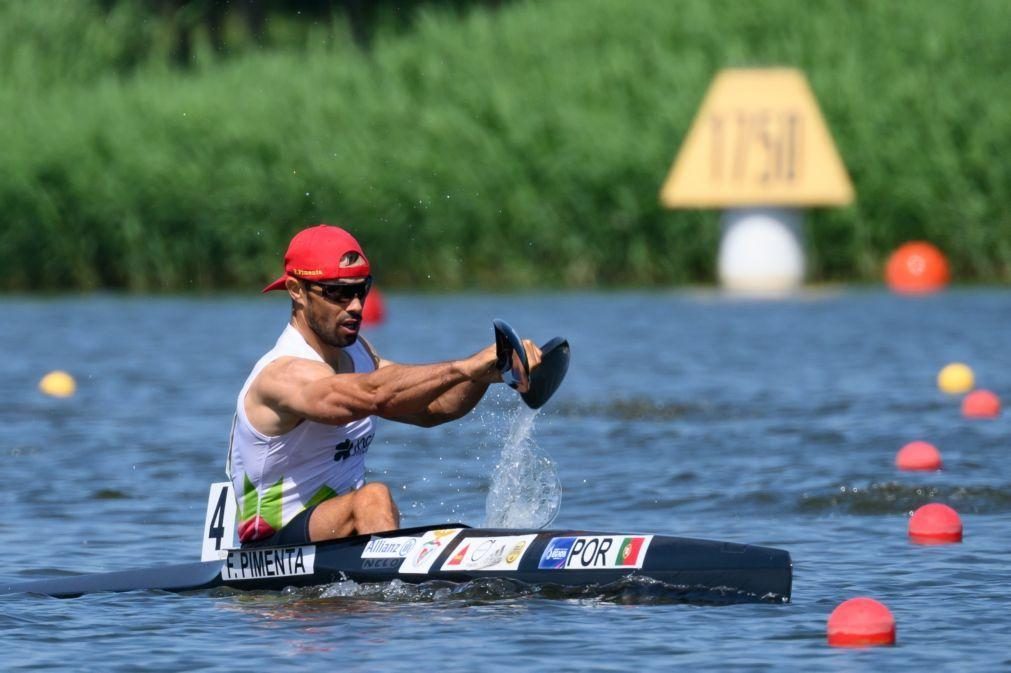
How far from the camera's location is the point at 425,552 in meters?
7.48

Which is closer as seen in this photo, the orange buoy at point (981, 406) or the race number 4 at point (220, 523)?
the race number 4 at point (220, 523)

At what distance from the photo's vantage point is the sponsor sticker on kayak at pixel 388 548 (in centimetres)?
746

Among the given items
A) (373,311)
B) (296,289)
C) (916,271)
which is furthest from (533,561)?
(916,271)

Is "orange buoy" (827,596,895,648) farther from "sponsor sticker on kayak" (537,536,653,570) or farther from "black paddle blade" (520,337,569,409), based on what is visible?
"black paddle blade" (520,337,569,409)

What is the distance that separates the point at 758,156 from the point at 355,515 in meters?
18.3

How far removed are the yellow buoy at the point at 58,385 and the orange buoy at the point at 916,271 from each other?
10271 millimetres

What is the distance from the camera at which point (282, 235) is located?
2550 centimetres

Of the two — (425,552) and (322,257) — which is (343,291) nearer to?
(322,257)

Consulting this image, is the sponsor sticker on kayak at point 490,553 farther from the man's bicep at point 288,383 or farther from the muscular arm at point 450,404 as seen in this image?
the man's bicep at point 288,383

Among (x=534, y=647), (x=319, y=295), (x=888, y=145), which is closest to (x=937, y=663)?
(x=534, y=647)

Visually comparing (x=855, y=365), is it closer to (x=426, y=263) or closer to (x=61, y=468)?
(x=61, y=468)

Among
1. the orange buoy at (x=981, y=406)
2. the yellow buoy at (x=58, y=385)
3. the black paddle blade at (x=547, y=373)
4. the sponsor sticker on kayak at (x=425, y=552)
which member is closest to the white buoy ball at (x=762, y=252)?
the yellow buoy at (x=58, y=385)

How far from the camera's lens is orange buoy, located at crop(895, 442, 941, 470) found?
11266 mm

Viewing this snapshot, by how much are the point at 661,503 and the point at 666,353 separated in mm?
7995
